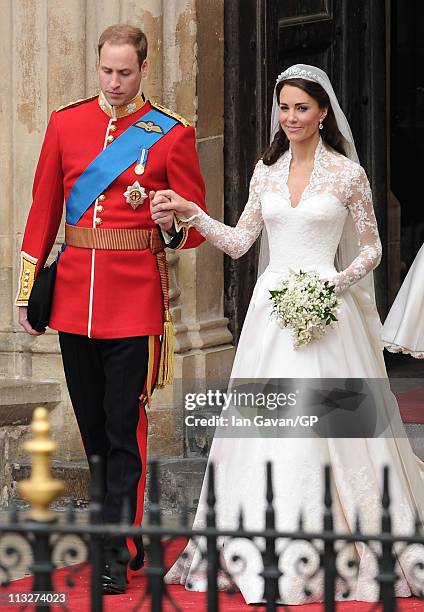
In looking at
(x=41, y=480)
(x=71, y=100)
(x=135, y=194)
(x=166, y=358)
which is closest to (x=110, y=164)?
(x=135, y=194)

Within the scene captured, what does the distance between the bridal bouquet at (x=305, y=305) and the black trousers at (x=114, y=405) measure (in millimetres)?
491

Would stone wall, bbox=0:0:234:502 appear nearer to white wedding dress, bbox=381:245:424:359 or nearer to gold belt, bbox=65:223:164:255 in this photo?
white wedding dress, bbox=381:245:424:359

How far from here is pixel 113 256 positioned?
18.3 feet

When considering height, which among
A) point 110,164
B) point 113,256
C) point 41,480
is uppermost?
point 110,164

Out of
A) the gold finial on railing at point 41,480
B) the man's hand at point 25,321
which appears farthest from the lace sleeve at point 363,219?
the gold finial on railing at point 41,480

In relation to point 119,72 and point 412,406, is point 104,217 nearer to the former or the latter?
point 119,72

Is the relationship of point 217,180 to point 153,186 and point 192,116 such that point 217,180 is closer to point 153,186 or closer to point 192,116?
point 192,116

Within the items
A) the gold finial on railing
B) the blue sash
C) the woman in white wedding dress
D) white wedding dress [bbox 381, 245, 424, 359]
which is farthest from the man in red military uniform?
the gold finial on railing

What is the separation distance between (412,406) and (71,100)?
2.24 m

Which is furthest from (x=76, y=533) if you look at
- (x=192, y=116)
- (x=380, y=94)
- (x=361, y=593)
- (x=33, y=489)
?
(x=380, y=94)

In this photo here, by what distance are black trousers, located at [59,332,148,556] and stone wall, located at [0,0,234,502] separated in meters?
1.52

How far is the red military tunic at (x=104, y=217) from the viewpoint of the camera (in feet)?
18.2

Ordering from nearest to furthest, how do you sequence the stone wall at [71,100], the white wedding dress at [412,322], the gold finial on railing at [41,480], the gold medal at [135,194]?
the gold finial on railing at [41,480], the gold medal at [135,194], the white wedding dress at [412,322], the stone wall at [71,100]

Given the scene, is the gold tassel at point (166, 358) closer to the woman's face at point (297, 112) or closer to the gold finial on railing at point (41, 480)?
the woman's face at point (297, 112)
